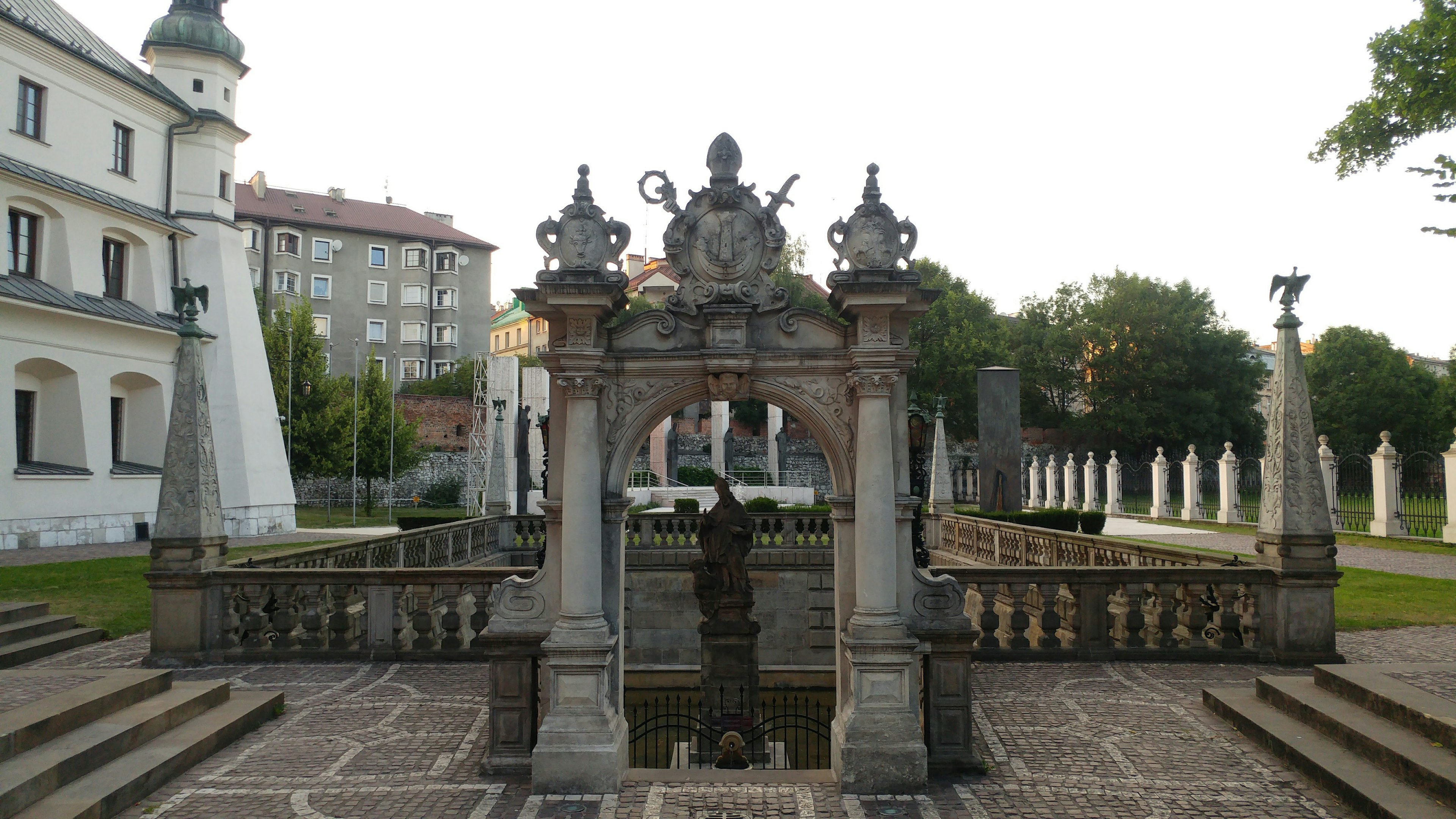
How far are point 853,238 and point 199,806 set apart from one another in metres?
6.19

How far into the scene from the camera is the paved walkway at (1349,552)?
15.8 meters

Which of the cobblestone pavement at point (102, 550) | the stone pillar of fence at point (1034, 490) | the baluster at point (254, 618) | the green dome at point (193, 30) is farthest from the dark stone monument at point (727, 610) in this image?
the stone pillar of fence at point (1034, 490)

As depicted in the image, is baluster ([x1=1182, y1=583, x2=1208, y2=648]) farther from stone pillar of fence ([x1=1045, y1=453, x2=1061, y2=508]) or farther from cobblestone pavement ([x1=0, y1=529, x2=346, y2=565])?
stone pillar of fence ([x1=1045, y1=453, x2=1061, y2=508])

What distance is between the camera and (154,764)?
618cm

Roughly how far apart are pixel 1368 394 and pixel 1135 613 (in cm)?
5134

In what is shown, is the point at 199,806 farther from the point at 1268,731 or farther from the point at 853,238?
the point at 1268,731

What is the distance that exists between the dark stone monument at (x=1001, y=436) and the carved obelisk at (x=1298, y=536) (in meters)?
10.7

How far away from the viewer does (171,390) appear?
84.8 ft

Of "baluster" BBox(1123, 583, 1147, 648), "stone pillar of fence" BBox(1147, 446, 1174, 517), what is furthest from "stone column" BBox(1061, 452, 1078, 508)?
"baluster" BBox(1123, 583, 1147, 648)

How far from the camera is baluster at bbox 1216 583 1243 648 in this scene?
9.49 m

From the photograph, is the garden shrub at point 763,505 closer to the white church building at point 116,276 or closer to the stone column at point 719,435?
the white church building at point 116,276

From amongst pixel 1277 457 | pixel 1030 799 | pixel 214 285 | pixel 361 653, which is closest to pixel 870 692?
pixel 1030 799

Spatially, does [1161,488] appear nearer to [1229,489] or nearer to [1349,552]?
[1229,489]

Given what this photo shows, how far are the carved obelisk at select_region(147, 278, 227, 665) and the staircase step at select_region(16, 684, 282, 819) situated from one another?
86.1 inches
